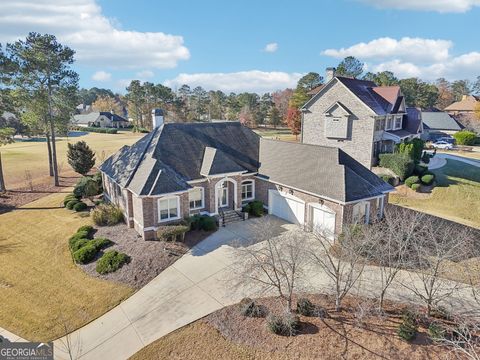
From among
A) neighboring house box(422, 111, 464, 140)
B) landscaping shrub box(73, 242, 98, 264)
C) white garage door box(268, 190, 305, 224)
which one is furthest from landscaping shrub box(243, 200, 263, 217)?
neighboring house box(422, 111, 464, 140)

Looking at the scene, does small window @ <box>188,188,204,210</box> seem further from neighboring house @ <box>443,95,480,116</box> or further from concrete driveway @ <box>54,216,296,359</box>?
neighboring house @ <box>443,95,480,116</box>

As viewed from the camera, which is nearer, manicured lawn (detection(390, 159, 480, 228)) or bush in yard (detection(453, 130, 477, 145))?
manicured lawn (detection(390, 159, 480, 228))

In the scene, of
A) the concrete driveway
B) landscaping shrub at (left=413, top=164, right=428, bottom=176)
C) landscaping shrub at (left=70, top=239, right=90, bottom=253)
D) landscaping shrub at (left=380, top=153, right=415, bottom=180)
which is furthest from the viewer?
landscaping shrub at (left=413, top=164, right=428, bottom=176)

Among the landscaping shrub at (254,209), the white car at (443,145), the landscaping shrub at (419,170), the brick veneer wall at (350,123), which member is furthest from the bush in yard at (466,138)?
the landscaping shrub at (254,209)

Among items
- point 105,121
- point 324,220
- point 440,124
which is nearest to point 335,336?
point 324,220

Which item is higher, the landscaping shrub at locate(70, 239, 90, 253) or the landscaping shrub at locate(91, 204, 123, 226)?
the landscaping shrub at locate(91, 204, 123, 226)

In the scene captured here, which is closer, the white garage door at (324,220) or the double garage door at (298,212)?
the white garage door at (324,220)

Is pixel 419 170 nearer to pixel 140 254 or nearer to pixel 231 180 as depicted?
pixel 231 180

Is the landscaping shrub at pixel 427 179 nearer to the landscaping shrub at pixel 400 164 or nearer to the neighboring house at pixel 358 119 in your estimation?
the landscaping shrub at pixel 400 164

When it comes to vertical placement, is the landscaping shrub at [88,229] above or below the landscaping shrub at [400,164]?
below
